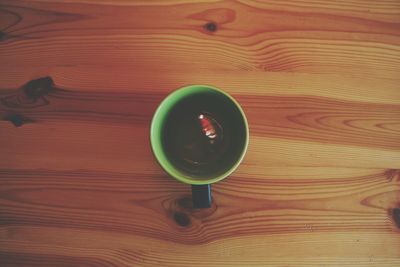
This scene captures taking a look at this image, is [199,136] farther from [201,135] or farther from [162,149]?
[162,149]

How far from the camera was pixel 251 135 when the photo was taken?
66 centimetres

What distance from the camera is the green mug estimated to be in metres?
0.56

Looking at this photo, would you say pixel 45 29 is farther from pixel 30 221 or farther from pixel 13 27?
pixel 30 221

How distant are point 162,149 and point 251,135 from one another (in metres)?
0.19

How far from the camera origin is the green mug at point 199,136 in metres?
0.56

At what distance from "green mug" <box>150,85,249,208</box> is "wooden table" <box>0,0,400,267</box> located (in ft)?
0.16

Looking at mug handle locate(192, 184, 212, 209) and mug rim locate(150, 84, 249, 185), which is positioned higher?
mug rim locate(150, 84, 249, 185)

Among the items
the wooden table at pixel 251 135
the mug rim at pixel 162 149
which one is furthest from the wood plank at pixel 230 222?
the mug rim at pixel 162 149

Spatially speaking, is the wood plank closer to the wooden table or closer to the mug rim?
the wooden table

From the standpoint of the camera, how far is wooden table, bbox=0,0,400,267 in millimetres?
656

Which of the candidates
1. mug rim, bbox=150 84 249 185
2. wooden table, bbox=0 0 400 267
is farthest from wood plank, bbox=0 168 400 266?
mug rim, bbox=150 84 249 185

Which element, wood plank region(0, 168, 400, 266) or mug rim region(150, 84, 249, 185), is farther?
wood plank region(0, 168, 400, 266)

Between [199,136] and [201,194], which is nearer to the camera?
[201,194]

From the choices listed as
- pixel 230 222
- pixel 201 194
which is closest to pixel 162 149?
pixel 201 194
